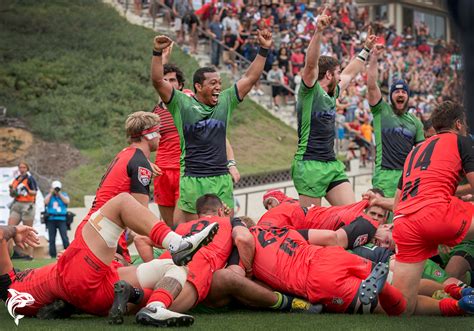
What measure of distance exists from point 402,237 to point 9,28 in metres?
26.4

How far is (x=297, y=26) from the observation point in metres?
30.3

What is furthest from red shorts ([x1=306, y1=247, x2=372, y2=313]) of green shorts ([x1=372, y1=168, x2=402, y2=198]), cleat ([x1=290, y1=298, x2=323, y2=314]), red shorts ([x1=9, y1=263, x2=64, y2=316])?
green shorts ([x1=372, y1=168, x2=402, y2=198])

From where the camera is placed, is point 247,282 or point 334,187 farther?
point 334,187

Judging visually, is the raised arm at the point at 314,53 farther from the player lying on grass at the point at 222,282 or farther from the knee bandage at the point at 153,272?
the knee bandage at the point at 153,272

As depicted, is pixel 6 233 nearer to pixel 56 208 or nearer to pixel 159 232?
pixel 159 232

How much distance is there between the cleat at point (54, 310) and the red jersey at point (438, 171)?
105 inches

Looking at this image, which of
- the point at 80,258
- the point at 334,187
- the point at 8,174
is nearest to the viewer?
the point at 80,258

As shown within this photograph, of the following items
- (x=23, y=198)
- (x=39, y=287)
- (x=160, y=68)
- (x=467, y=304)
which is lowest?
(x=23, y=198)

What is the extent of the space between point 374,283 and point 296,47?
904 inches

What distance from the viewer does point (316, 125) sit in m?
9.46

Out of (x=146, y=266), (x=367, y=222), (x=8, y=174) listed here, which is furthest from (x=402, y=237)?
(x=8, y=174)

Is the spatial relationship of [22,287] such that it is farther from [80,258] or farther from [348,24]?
[348,24]

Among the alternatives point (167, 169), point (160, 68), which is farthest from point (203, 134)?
point (167, 169)

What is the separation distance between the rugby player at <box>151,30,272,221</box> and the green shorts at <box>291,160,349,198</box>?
1093mm
